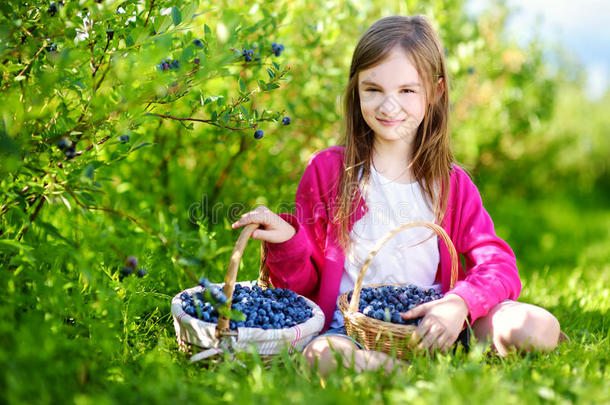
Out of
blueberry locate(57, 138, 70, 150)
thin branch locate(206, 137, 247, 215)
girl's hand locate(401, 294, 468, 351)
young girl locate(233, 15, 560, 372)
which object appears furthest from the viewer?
thin branch locate(206, 137, 247, 215)

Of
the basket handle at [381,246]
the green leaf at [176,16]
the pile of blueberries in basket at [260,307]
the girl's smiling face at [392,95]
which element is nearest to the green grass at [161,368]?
the pile of blueberries in basket at [260,307]

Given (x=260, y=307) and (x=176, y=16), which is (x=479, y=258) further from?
(x=176, y=16)

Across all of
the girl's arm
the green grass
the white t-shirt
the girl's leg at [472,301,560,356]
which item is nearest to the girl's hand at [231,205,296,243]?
the girl's arm

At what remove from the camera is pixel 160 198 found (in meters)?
2.88

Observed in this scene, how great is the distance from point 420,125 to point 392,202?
0.37 metres

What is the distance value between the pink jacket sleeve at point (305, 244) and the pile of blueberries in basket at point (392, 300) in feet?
0.79

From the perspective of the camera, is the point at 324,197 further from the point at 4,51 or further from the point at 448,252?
the point at 4,51

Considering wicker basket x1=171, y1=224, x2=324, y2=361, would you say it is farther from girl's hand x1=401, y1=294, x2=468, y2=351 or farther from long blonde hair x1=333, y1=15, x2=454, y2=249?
long blonde hair x1=333, y1=15, x2=454, y2=249

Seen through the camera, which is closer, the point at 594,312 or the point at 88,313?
the point at 88,313

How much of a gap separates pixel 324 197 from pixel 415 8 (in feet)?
5.39

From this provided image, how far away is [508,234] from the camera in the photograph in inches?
169

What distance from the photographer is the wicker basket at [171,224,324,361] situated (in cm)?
165

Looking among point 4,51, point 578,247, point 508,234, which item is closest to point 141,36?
point 4,51

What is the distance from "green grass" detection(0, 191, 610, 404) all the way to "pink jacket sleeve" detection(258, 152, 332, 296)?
438 millimetres
